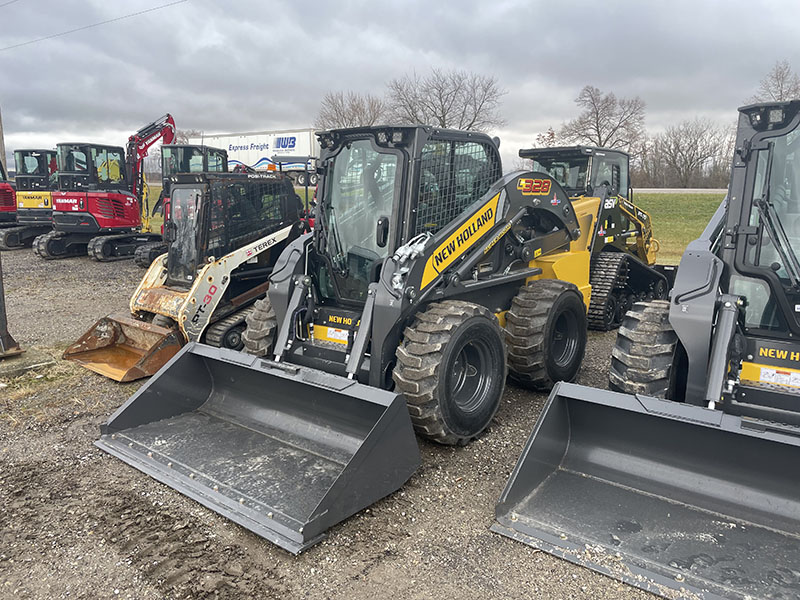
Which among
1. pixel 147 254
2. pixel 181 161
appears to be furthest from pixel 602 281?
pixel 181 161

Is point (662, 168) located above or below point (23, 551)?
above

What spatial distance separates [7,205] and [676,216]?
2290 cm

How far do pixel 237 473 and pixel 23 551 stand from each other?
1.21m

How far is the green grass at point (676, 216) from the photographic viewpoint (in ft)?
56.6

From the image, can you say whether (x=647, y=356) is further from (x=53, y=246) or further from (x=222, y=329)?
(x=53, y=246)

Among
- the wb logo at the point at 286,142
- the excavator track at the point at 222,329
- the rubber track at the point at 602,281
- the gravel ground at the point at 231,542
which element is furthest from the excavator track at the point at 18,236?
the wb logo at the point at 286,142

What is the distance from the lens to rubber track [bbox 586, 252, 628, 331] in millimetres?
7914

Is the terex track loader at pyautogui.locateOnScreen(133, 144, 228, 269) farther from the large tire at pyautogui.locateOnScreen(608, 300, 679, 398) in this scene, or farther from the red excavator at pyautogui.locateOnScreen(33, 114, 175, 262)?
the large tire at pyautogui.locateOnScreen(608, 300, 679, 398)

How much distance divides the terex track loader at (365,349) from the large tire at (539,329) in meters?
0.02

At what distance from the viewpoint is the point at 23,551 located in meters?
3.33

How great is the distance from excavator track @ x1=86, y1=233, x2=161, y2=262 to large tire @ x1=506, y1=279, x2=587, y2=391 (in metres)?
12.6

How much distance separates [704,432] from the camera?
334 centimetres

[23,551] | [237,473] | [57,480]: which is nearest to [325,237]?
[237,473]

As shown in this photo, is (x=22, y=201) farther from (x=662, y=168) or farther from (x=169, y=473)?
(x=662, y=168)
